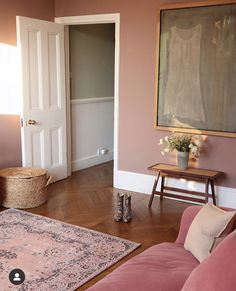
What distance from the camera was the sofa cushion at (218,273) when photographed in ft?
4.43

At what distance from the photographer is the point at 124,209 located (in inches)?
145

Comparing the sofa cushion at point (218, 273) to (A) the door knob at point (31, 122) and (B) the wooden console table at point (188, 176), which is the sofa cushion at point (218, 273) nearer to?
(B) the wooden console table at point (188, 176)

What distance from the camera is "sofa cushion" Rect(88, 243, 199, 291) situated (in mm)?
1770

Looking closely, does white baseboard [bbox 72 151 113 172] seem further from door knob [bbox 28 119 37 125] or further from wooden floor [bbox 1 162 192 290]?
door knob [bbox 28 119 37 125]

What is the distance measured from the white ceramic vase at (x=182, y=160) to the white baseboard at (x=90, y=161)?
6.43ft

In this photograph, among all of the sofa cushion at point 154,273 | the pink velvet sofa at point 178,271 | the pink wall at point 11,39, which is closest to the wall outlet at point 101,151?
the pink wall at point 11,39

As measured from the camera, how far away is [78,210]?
3.99 m

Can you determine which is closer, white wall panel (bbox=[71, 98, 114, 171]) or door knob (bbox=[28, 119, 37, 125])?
door knob (bbox=[28, 119, 37, 125])

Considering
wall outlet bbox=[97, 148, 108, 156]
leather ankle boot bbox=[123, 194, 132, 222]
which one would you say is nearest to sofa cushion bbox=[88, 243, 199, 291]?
leather ankle boot bbox=[123, 194, 132, 222]

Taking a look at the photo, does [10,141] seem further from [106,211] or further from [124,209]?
[124,209]

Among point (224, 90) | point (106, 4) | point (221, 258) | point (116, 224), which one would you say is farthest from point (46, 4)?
point (221, 258)

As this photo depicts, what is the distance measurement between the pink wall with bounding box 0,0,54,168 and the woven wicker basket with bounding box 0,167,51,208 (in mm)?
378

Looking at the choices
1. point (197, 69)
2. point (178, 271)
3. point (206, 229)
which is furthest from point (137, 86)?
point (178, 271)

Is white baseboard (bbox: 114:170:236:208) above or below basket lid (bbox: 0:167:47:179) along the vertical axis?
below
